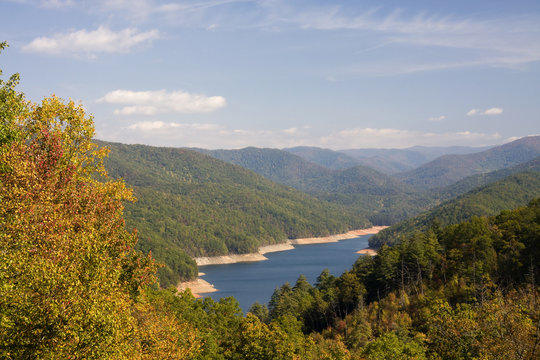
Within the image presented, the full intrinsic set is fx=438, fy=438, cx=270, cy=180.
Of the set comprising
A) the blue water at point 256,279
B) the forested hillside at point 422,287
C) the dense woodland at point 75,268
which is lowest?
the blue water at point 256,279

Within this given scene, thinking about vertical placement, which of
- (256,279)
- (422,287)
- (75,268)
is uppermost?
(75,268)

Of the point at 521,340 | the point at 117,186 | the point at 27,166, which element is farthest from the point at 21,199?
the point at 521,340

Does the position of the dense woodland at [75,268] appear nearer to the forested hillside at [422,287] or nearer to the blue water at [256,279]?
the forested hillside at [422,287]

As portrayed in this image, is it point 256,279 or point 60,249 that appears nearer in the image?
point 60,249

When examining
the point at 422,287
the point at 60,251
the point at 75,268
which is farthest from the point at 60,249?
the point at 422,287

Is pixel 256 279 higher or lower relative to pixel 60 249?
lower

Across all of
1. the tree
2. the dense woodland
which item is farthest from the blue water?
the tree

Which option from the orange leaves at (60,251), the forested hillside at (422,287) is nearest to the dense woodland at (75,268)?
the orange leaves at (60,251)

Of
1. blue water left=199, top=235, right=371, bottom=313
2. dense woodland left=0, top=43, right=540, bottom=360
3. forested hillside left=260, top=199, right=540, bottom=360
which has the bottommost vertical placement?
blue water left=199, top=235, right=371, bottom=313

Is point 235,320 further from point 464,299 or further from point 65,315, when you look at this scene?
point 65,315

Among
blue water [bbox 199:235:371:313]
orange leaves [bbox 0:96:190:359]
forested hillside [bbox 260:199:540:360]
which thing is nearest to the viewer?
orange leaves [bbox 0:96:190:359]

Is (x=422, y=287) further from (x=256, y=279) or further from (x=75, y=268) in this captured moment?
(x=256, y=279)

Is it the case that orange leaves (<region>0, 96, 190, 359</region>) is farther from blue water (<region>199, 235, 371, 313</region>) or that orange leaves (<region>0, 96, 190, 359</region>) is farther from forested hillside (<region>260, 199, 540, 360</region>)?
blue water (<region>199, 235, 371, 313</region>)

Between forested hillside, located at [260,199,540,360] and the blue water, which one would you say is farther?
the blue water
